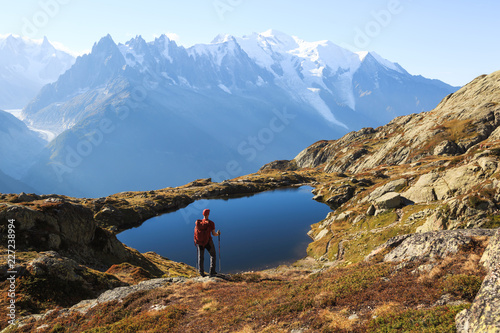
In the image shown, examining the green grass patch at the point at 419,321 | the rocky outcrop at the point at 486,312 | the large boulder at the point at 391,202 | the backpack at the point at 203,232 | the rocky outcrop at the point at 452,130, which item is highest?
the rocky outcrop at the point at 452,130

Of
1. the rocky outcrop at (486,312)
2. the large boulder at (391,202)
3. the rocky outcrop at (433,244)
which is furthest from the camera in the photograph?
the large boulder at (391,202)

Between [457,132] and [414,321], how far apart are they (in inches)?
6283

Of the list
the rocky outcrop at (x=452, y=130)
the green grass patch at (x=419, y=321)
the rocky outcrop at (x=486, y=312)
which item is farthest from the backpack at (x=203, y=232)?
the rocky outcrop at (x=452, y=130)

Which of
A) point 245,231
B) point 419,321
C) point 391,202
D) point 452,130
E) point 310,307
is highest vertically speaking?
point 452,130

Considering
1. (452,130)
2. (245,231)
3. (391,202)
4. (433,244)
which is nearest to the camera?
(433,244)

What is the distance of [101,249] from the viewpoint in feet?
132

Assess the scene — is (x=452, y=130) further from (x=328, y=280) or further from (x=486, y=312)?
(x=486, y=312)

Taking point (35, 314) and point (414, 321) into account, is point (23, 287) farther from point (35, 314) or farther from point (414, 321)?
point (414, 321)

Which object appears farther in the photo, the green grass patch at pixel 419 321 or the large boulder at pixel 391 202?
the large boulder at pixel 391 202

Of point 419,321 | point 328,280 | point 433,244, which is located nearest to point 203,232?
point 328,280

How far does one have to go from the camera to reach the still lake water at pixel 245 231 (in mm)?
60125

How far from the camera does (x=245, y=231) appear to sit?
261ft

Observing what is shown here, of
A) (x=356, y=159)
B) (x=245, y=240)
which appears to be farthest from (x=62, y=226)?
(x=356, y=159)

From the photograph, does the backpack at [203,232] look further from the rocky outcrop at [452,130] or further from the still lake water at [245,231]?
the rocky outcrop at [452,130]
